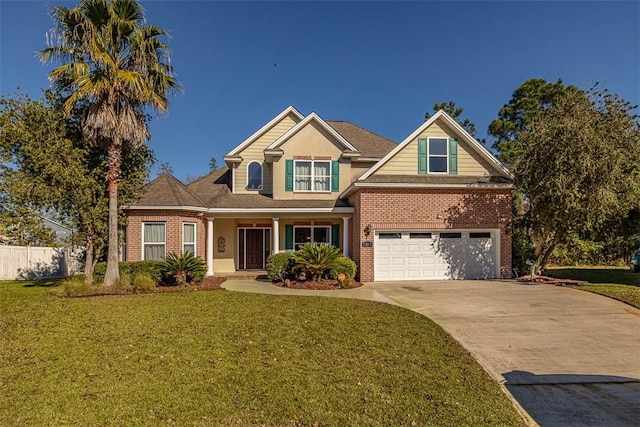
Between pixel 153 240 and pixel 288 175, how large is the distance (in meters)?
6.58

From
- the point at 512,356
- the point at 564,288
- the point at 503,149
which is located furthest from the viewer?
the point at 503,149

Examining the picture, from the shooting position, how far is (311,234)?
17141 mm

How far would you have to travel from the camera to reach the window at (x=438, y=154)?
591 inches

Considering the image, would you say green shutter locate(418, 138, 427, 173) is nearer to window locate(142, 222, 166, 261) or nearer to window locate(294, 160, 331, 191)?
window locate(294, 160, 331, 191)

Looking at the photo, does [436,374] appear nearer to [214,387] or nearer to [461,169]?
[214,387]

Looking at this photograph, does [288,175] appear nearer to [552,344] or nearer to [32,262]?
[552,344]

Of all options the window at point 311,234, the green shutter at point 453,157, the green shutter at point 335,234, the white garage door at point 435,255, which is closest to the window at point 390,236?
the white garage door at point 435,255

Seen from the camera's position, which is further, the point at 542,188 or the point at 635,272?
the point at 635,272

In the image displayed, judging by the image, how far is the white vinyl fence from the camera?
1644 cm

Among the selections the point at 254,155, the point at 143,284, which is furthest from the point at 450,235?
the point at 143,284

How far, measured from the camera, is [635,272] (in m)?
17.7

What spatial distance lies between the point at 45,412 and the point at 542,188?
14.6 meters

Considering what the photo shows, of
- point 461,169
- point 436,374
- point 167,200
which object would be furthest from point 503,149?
point 436,374

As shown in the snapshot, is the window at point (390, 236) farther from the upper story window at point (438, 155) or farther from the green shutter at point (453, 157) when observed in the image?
the green shutter at point (453, 157)
